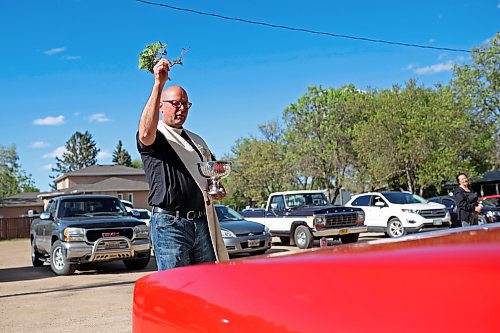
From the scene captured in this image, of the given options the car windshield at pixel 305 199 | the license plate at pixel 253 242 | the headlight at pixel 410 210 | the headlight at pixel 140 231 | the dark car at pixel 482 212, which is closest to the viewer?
the headlight at pixel 140 231

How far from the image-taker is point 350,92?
4728cm

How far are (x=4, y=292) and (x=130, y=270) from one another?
3182 mm

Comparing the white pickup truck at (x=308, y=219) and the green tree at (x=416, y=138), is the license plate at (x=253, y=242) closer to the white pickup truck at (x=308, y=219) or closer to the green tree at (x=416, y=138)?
the white pickup truck at (x=308, y=219)

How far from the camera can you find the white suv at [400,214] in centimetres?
1756

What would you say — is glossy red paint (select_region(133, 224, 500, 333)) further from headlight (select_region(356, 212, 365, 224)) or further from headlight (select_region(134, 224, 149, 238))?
headlight (select_region(356, 212, 365, 224))

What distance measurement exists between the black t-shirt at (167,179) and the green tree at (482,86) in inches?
1670

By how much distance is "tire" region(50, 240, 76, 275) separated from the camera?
11.5 metres

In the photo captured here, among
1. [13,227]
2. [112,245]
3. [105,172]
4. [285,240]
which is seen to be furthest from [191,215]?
[105,172]

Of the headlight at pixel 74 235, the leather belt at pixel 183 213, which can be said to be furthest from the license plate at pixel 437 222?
the leather belt at pixel 183 213

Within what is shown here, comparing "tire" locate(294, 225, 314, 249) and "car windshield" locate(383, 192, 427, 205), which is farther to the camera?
"car windshield" locate(383, 192, 427, 205)

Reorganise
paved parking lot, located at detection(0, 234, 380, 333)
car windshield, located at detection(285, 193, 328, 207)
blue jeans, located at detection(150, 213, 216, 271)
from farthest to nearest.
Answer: car windshield, located at detection(285, 193, 328, 207) → paved parking lot, located at detection(0, 234, 380, 333) → blue jeans, located at detection(150, 213, 216, 271)

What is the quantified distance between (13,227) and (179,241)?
38.1m

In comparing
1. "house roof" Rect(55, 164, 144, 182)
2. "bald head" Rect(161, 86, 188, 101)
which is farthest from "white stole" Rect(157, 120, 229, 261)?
"house roof" Rect(55, 164, 144, 182)

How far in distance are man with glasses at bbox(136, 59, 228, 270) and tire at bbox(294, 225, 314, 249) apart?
478 inches
